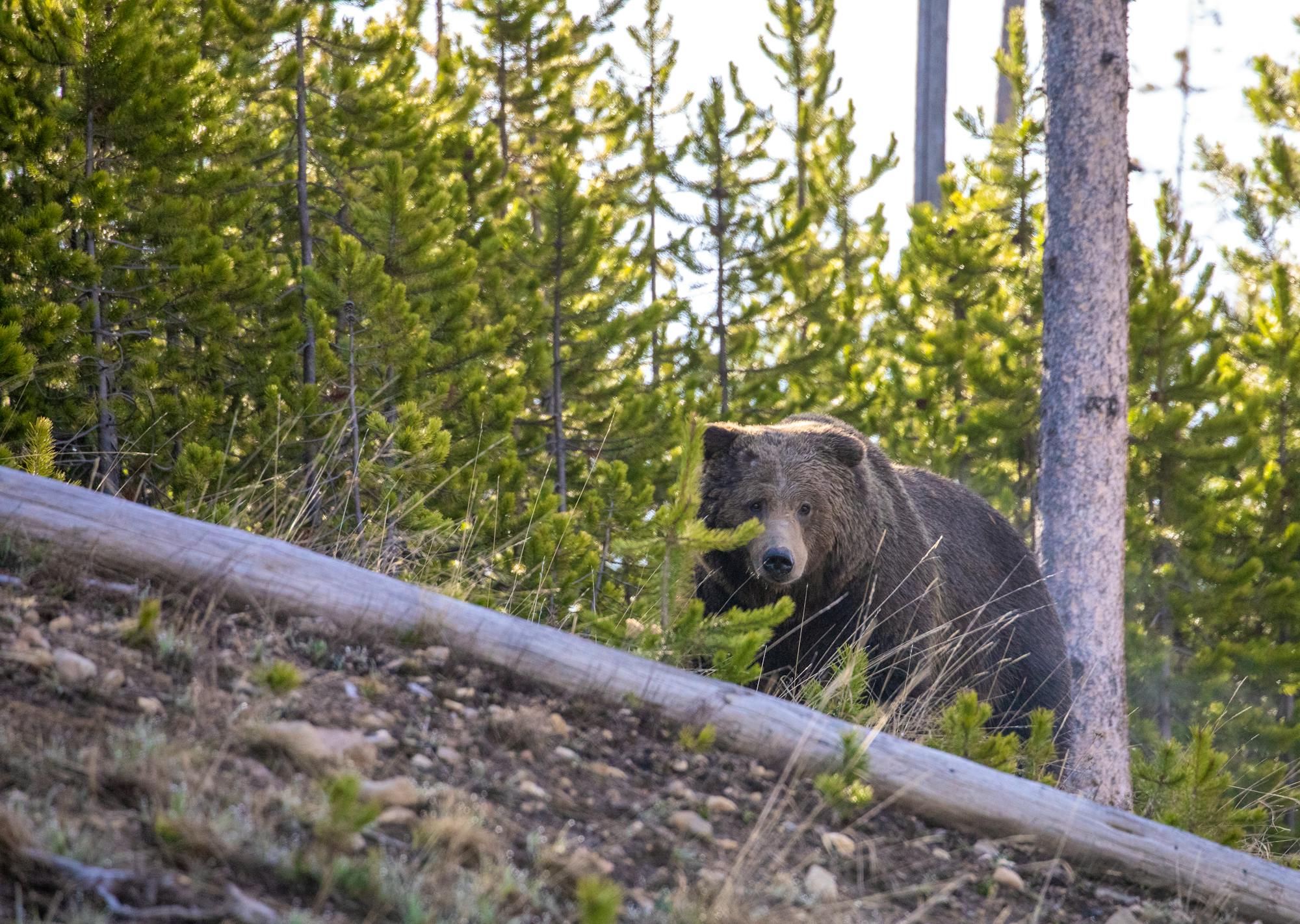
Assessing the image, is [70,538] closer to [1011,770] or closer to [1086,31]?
[1011,770]

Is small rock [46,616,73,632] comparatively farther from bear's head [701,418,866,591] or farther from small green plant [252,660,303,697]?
bear's head [701,418,866,591]

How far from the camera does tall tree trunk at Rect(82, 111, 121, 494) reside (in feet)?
24.0

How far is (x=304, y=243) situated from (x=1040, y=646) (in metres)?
6.45

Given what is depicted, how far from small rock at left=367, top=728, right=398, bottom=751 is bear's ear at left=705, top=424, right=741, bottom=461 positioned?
3.00 metres

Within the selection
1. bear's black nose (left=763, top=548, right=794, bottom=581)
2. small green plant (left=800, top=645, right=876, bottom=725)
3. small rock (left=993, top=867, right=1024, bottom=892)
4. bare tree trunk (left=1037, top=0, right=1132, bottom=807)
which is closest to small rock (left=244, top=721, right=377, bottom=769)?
small rock (left=993, top=867, right=1024, bottom=892)

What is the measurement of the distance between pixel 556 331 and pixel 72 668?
9.02 metres

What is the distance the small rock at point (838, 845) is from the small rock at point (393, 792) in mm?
1044

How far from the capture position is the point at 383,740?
285 cm

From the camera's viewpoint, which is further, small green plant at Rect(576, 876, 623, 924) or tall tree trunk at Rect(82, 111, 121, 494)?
tall tree trunk at Rect(82, 111, 121, 494)

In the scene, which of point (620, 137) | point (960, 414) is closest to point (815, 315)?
point (960, 414)

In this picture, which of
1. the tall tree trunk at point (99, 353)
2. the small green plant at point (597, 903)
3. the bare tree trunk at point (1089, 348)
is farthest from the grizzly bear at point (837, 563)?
the tall tree trunk at point (99, 353)

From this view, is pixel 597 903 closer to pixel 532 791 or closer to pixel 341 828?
pixel 341 828

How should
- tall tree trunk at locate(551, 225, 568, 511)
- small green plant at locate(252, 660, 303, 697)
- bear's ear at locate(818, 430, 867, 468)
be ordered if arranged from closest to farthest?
small green plant at locate(252, 660, 303, 697) < bear's ear at locate(818, 430, 867, 468) < tall tree trunk at locate(551, 225, 568, 511)

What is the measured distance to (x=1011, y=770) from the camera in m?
4.34
